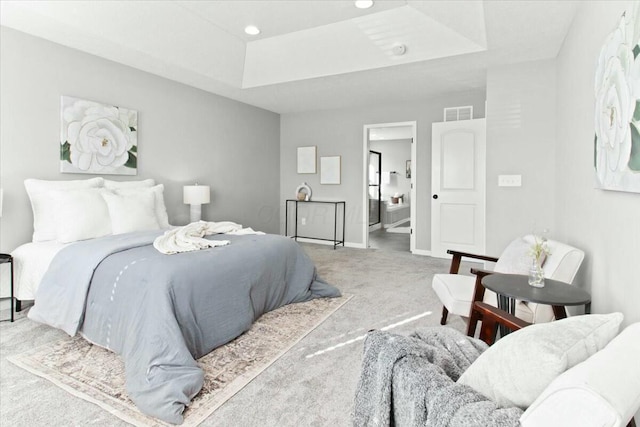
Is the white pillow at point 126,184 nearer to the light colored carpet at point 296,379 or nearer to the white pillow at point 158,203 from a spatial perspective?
the white pillow at point 158,203

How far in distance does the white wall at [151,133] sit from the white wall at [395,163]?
449 cm

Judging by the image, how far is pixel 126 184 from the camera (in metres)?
3.78

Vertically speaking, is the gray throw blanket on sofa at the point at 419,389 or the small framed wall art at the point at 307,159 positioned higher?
the small framed wall art at the point at 307,159

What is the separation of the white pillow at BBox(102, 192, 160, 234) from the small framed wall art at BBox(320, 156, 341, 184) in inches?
134

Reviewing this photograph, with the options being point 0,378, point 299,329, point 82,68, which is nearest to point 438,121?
point 299,329

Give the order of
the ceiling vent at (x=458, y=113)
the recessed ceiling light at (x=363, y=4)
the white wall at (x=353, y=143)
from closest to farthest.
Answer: the recessed ceiling light at (x=363, y=4), the ceiling vent at (x=458, y=113), the white wall at (x=353, y=143)

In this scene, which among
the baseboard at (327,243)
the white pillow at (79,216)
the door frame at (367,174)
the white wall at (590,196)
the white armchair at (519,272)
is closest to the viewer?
the white wall at (590,196)

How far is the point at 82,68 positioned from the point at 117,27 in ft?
2.23

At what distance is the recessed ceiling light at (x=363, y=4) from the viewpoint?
340cm

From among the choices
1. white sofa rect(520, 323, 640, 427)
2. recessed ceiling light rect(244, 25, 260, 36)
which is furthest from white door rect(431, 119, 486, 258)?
white sofa rect(520, 323, 640, 427)

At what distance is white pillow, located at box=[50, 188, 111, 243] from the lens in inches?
117

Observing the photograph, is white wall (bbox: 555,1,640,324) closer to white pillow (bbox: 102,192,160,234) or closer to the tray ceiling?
the tray ceiling

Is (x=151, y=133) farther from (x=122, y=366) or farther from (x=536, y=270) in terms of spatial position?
(x=536, y=270)

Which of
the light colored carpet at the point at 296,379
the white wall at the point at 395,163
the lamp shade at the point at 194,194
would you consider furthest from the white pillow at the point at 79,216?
the white wall at the point at 395,163
